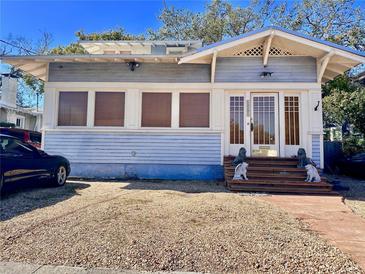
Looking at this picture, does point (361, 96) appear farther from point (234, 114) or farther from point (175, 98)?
point (175, 98)

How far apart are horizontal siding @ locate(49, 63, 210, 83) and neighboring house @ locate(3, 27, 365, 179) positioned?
3 cm

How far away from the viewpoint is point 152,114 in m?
8.69

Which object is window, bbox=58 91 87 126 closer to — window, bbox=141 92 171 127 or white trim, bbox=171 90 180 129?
window, bbox=141 92 171 127

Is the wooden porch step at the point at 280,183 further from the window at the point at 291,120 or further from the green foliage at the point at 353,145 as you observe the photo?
the green foliage at the point at 353,145

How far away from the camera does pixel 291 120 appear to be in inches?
328

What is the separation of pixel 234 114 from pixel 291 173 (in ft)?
8.46

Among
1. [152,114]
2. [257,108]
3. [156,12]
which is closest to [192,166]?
[152,114]

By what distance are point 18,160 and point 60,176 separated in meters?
1.42

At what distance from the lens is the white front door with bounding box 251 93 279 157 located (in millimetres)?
8328

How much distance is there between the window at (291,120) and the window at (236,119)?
1397 mm

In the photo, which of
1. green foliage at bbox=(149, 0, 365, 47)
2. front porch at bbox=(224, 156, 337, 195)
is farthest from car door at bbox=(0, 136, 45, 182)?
green foliage at bbox=(149, 0, 365, 47)

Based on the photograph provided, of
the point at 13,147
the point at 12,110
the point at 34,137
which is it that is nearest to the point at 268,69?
the point at 13,147

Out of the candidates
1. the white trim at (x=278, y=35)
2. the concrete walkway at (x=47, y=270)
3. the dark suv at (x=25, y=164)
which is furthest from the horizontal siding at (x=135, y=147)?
the concrete walkway at (x=47, y=270)

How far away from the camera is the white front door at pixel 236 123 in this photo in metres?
8.45
